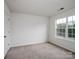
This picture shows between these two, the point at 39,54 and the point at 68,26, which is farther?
the point at 68,26

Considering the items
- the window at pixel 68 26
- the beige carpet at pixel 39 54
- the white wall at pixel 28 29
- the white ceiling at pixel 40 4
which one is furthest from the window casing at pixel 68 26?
the white wall at pixel 28 29

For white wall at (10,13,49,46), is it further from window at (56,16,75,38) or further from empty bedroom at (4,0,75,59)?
window at (56,16,75,38)

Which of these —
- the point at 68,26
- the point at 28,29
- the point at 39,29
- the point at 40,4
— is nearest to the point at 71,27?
the point at 68,26

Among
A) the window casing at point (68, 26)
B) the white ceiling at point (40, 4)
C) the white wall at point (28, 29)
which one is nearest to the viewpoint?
the white ceiling at point (40, 4)

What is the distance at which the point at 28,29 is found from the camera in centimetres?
452

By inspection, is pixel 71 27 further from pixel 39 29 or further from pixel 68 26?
pixel 39 29

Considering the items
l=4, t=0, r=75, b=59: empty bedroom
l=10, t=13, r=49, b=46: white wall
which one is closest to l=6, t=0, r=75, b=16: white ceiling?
l=4, t=0, r=75, b=59: empty bedroom

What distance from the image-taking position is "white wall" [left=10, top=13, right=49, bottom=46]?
4.06m

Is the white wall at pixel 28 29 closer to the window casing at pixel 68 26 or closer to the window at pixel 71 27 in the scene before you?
the window casing at pixel 68 26

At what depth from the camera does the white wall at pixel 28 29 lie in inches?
160

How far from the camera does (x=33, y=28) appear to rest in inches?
187
